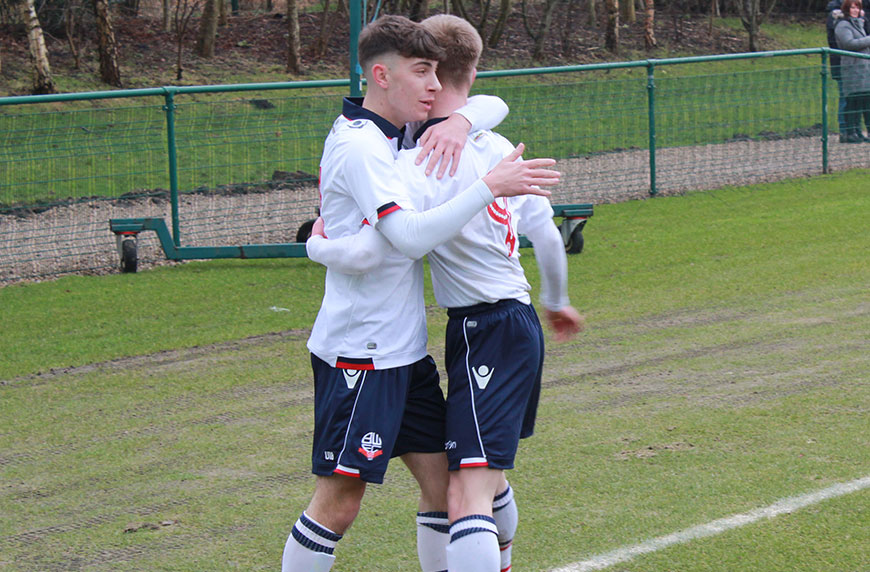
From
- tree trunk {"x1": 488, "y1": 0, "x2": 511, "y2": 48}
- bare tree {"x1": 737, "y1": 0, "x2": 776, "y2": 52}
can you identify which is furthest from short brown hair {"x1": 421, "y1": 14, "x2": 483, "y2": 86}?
bare tree {"x1": 737, "y1": 0, "x2": 776, "y2": 52}

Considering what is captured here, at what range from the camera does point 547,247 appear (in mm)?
3527

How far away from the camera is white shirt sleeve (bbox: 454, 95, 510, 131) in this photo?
11.3 feet

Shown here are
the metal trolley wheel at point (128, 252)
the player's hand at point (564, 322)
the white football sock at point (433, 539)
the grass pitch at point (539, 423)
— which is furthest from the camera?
the metal trolley wheel at point (128, 252)

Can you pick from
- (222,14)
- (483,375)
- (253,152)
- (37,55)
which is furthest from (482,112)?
(222,14)

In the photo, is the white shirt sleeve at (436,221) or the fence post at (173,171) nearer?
the white shirt sleeve at (436,221)

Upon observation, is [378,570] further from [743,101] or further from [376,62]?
[743,101]

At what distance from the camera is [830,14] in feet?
60.0

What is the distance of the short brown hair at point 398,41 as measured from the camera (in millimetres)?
3217

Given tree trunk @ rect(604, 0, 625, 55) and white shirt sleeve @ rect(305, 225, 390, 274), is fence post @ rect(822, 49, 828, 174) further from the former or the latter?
tree trunk @ rect(604, 0, 625, 55)

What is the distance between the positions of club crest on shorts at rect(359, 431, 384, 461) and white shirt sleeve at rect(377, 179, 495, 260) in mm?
568

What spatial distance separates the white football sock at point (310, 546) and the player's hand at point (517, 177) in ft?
3.73

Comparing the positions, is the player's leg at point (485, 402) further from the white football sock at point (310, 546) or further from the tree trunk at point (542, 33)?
the tree trunk at point (542, 33)

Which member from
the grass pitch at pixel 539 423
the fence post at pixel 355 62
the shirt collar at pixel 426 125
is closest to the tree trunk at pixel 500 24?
the fence post at pixel 355 62

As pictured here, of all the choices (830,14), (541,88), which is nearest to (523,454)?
(541,88)
